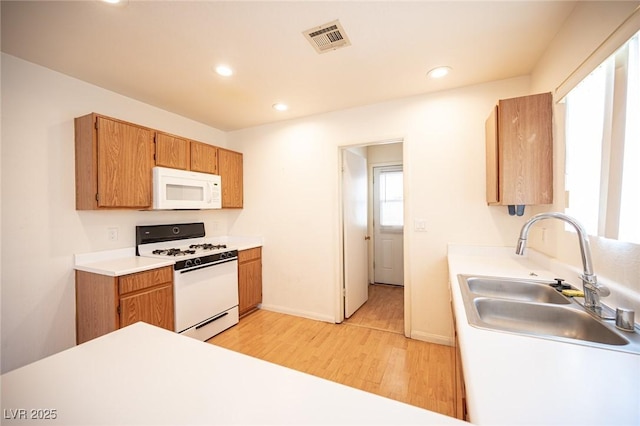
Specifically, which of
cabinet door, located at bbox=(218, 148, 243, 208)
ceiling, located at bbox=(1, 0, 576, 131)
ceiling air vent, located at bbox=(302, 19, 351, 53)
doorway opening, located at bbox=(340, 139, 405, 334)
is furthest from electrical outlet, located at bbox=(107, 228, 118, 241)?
ceiling air vent, located at bbox=(302, 19, 351, 53)

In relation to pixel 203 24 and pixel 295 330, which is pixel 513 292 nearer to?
pixel 295 330

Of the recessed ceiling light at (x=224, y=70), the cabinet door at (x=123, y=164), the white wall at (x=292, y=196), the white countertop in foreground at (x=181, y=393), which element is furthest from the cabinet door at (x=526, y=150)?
the cabinet door at (x=123, y=164)

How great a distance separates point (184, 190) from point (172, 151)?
41 centimetres

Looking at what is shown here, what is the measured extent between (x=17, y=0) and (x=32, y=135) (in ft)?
3.28

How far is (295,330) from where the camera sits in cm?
284

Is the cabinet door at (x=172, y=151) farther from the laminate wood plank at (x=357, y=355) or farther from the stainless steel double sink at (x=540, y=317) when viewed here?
the stainless steel double sink at (x=540, y=317)

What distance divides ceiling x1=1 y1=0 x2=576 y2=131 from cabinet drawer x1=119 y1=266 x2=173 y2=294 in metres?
1.65

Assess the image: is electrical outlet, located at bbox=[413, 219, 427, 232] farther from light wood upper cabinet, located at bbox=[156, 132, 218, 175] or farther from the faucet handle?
light wood upper cabinet, located at bbox=[156, 132, 218, 175]

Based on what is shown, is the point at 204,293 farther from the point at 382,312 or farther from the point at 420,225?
the point at 420,225

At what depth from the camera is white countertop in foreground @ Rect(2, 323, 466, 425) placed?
1.76ft

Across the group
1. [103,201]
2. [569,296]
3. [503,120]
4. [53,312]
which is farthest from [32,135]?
[569,296]

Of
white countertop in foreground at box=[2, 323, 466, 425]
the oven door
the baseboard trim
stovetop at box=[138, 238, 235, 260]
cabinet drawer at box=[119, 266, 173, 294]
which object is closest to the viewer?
white countertop in foreground at box=[2, 323, 466, 425]

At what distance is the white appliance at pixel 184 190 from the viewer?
96.7 inches

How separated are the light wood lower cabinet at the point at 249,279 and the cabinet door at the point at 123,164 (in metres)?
1.23
